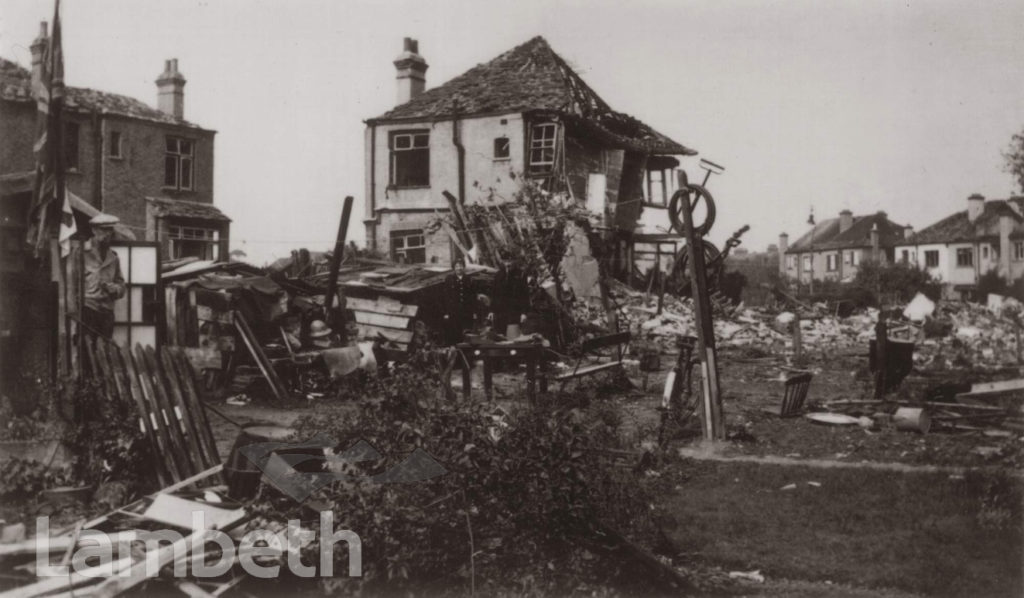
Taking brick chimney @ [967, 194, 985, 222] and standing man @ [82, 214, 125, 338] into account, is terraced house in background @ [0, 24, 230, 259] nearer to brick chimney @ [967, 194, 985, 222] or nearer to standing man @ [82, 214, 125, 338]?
standing man @ [82, 214, 125, 338]

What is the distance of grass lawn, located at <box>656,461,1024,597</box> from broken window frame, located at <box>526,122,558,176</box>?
20099mm

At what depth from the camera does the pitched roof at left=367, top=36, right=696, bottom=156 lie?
27875 mm

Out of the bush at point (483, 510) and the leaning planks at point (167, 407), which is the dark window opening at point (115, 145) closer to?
the leaning planks at point (167, 407)

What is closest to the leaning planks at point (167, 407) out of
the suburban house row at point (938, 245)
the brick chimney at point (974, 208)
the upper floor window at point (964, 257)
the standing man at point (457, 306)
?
the standing man at point (457, 306)

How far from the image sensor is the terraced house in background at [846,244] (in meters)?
57.6

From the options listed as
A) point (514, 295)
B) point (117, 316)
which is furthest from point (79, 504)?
point (514, 295)

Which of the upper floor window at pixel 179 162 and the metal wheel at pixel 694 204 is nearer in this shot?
the metal wheel at pixel 694 204

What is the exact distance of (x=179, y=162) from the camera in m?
29.2

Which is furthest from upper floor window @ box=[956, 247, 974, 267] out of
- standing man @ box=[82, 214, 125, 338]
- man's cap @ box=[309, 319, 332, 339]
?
standing man @ box=[82, 214, 125, 338]

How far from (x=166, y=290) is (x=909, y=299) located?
3591 centimetres

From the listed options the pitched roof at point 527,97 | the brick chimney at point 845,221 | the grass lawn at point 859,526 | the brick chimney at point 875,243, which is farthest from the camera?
the brick chimney at point 845,221

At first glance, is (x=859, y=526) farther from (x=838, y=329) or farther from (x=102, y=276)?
(x=838, y=329)

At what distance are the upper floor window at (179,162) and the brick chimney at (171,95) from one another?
0.97m

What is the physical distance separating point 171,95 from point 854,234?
49355 millimetres
